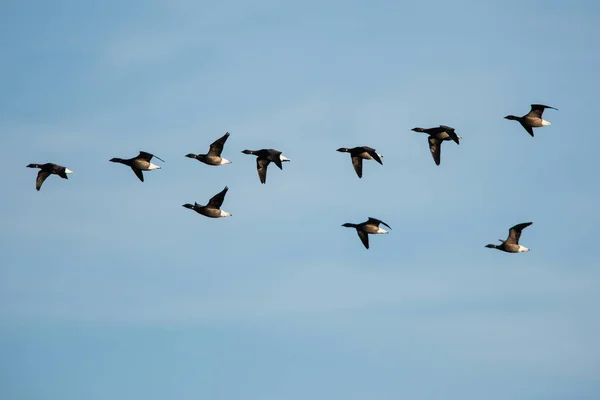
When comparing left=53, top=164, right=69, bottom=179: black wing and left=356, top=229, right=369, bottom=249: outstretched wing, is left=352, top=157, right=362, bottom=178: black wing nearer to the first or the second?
left=356, top=229, right=369, bottom=249: outstretched wing

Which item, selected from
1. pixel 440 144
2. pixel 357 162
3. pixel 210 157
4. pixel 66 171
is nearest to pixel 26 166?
pixel 66 171

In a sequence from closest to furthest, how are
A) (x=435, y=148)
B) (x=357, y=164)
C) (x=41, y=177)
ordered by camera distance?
(x=41, y=177)
(x=357, y=164)
(x=435, y=148)

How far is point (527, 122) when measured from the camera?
2795 inches

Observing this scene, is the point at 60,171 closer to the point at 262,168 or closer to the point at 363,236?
the point at 262,168

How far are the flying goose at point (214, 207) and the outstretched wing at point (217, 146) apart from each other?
3.62 meters

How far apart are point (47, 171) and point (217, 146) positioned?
33.6ft

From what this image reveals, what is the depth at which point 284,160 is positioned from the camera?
2825 inches

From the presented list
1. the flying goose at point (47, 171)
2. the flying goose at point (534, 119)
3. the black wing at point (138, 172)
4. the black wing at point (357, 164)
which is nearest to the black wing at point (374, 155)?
the black wing at point (357, 164)

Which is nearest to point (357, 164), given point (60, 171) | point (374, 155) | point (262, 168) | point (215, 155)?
point (374, 155)

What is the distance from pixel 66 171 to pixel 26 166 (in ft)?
18.3

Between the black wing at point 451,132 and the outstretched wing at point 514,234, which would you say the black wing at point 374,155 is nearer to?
the black wing at point 451,132

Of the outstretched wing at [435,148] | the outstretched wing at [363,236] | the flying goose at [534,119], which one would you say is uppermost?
the flying goose at [534,119]

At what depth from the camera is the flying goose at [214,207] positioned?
67812mm

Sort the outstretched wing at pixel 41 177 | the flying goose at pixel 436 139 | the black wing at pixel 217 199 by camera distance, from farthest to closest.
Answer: the flying goose at pixel 436 139
the outstretched wing at pixel 41 177
the black wing at pixel 217 199
